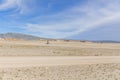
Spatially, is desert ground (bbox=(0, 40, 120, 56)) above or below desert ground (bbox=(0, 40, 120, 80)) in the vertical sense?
above

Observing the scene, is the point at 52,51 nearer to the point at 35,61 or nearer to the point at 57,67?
the point at 35,61

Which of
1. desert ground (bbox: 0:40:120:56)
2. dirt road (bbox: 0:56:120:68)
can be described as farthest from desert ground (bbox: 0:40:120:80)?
desert ground (bbox: 0:40:120:56)

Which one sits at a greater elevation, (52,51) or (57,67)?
(52,51)

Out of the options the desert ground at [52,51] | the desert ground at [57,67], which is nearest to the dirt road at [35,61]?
the desert ground at [57,67]

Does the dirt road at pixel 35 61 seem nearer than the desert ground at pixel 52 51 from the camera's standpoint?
Yes

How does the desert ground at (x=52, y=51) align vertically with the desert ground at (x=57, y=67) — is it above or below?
above

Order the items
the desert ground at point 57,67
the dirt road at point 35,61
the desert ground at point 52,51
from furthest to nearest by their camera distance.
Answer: the desert ground at point 52,51 → the dirt road at point 35,61 → the desert ground at point 57,67

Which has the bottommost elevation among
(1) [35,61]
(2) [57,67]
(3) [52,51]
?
(2) [57,67]

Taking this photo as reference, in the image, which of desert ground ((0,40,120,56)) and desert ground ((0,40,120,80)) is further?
desert ground ((0,40,120,56))

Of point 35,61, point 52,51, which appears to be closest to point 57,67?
point 35,61

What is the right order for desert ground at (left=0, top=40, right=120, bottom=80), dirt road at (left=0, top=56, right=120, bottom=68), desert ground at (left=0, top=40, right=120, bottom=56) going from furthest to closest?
desert ground at (left=0, top=40, right=120, bottom=56), dirt road at (left=0, top=56, right=120, bottom=68), desert ground at (left=0, top=40, right=120, bottom=80)

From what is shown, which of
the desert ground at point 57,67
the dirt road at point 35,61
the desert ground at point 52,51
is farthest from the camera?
the desert ground at point 52,51

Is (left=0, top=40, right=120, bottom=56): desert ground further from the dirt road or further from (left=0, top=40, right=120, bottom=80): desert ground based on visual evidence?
the dirt road

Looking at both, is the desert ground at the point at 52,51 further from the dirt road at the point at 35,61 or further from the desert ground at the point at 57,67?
the dirt road at the point at 35,61
